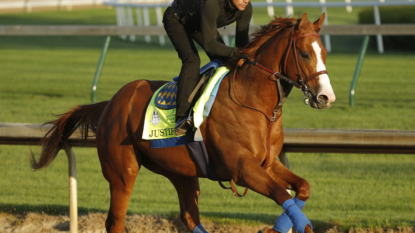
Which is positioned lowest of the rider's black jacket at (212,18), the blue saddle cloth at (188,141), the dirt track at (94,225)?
the dirt track at (94,225)

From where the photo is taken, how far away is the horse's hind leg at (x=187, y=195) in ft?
15.3

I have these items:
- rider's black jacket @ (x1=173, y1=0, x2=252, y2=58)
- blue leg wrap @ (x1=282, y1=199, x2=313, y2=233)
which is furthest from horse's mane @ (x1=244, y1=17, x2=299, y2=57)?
blue leg wrap @ (x1=282, y1=199, x2=313, y2=233)

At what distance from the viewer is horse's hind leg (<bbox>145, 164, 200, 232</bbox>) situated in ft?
15.3

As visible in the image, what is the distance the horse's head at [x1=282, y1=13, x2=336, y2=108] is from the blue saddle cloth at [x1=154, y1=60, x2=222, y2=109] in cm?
59

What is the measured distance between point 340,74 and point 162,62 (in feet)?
15.1

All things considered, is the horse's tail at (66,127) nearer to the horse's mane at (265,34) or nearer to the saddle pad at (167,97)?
the saddle pad at (167,97)

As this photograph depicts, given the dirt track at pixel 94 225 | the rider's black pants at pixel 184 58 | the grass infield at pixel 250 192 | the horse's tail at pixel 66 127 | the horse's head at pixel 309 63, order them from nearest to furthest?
the horse's head at pixel 309 63 → the rider's black pants at pixel 184 58 → the horse's tail at pixel 66 127 → the dirt track at pixel 94 225 → the grass infield at pixel 250 192

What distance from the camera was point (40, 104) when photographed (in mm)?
10148

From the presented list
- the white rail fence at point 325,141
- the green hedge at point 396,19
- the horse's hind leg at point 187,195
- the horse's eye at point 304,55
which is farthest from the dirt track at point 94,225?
the green hedge at point 396,19

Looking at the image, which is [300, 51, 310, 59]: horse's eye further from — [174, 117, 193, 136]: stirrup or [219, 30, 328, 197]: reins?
[174, 117, 193, 136]: stirrup

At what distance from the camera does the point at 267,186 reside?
3.69 m

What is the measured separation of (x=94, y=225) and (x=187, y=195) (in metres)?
1.05

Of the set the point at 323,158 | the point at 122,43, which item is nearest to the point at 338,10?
the point at 122,43

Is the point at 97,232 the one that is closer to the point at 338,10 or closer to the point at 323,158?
the point at 323,158
